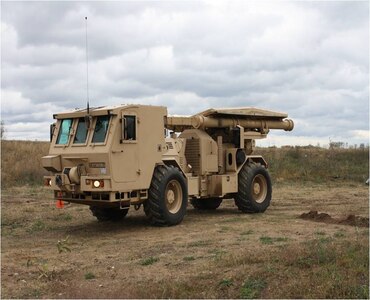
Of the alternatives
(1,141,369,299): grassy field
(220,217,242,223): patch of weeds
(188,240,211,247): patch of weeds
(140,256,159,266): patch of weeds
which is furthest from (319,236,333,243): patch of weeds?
(220,217,242,223): patch of weeds

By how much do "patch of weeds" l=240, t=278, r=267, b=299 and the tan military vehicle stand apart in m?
5.21

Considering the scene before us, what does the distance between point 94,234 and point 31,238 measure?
4.38 feet

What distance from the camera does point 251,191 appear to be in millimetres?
15844

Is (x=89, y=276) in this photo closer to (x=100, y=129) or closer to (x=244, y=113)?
(x=100, y=129)

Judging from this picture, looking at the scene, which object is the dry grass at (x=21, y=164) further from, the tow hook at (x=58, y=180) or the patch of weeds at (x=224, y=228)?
the patch of weeds at (x=224, y=228)

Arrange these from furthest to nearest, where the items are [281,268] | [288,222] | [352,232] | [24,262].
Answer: [288,222] < [352,232] < [24,262] < [281,268]

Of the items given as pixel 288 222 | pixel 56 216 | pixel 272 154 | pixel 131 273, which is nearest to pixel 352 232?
pixel 288 222

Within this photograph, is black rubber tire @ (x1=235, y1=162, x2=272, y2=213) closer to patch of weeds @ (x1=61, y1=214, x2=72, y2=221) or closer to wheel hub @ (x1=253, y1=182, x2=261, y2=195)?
wheel hub @ (x1=253, y1=182, x2=261, y2=195)

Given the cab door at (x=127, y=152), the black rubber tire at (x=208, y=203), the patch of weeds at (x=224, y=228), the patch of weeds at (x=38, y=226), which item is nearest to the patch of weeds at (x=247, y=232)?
the patch of weeds at (x=224, y=228)

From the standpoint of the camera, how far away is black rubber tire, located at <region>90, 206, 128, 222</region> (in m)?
14.4

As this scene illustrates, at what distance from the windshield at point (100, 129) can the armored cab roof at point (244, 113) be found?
3.71m

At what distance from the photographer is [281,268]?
25.1 ft

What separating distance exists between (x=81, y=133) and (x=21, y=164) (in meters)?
15.9

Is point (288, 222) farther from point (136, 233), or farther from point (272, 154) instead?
point (272, 154)
